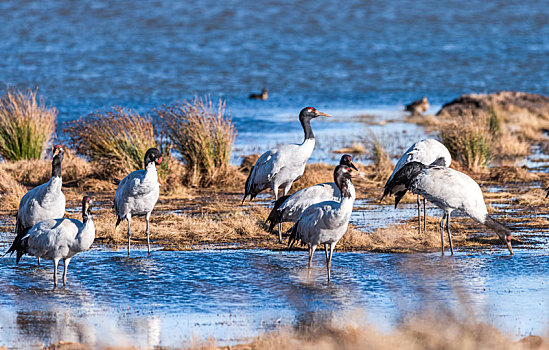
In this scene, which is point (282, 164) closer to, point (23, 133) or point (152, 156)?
point (152, 156)

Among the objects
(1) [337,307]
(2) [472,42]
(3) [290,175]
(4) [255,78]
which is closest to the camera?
(1) [337,307]

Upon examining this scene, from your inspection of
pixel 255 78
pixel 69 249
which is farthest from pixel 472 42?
pixel 69 249

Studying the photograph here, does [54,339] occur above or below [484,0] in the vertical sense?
below

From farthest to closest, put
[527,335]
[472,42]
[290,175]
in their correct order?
[472,42] < [290,175] < [527,335]

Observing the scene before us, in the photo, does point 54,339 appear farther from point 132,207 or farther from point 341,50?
point 341,50

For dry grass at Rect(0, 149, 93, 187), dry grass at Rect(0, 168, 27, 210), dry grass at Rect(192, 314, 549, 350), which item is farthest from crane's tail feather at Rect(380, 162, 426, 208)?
dry grass at Rect(0, 149, 93, 187)

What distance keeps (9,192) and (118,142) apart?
2394 mm

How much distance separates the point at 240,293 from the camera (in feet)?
29.9

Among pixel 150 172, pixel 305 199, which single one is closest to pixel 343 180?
pixel 305 199

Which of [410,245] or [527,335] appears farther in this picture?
[410,245]

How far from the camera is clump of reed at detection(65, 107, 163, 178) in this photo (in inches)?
641

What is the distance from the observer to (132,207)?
1123 cm

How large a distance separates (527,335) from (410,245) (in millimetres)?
4086

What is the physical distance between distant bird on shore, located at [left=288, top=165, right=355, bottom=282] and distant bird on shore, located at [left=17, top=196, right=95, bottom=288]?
243cm
